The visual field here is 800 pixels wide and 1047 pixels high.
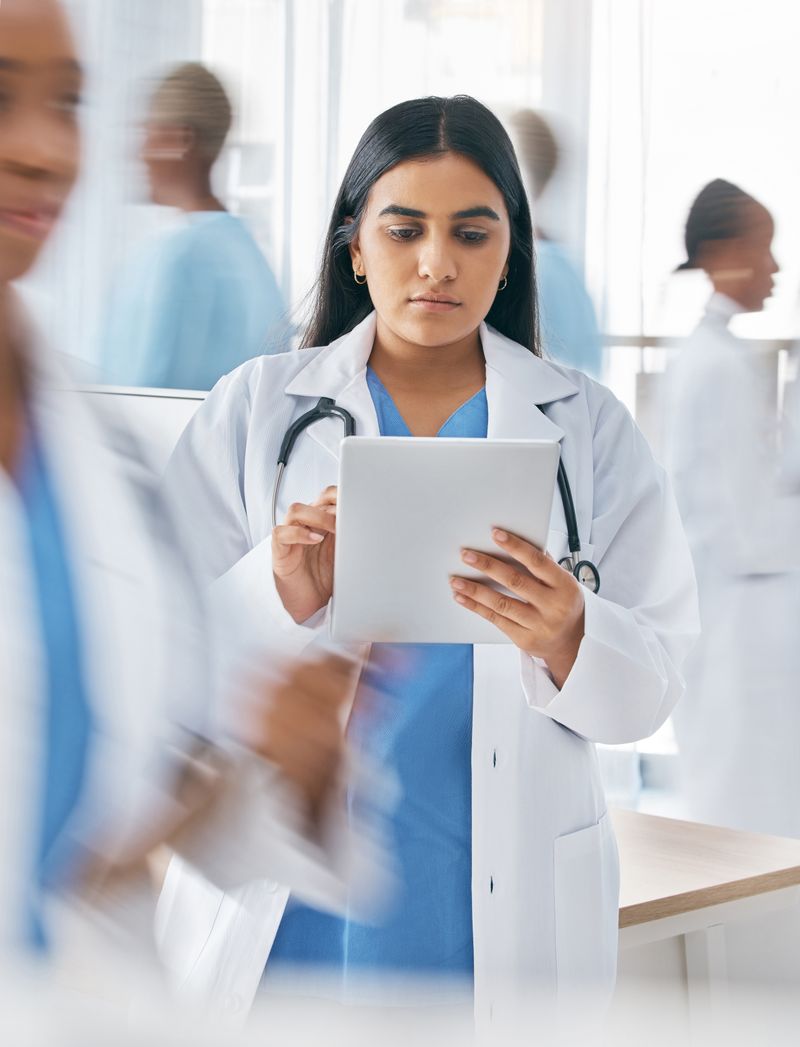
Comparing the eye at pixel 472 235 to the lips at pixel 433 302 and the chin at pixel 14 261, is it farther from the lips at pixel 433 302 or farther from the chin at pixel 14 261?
the chin at pixel 14 261

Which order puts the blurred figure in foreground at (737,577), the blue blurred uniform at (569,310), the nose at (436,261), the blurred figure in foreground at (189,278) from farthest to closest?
the blue blurred uniform at (569,310) < the blurred figure in foreground at (737,577) < the nose at (436,261) < the blurred figure in foreground at (189,278)

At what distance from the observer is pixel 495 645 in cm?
134

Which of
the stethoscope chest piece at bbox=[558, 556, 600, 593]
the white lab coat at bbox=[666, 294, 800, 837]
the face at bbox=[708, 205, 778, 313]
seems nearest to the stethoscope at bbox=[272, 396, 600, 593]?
the stethoscope chest piece at bbox=[558, 556, 600, 593]

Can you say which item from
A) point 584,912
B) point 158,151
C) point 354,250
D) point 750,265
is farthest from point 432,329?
point 750,265

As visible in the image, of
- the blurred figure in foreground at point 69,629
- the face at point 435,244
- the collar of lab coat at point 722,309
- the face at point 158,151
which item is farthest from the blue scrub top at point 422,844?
the collar of lab coat at point 722,309

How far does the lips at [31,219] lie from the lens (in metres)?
0.42

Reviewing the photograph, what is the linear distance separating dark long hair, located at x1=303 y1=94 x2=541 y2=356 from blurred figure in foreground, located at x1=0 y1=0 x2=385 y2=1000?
3.46 feet

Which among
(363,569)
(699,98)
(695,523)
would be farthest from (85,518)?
(699,98)

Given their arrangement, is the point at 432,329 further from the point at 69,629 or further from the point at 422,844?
the point at 69,629

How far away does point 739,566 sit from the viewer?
2455 millimetres

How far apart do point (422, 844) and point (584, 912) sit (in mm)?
192

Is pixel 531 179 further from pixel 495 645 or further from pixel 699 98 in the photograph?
pixel 495 645

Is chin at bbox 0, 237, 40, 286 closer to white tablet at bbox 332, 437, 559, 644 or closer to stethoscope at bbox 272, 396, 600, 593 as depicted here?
white tablet at bbox 332, 437, 559, 644

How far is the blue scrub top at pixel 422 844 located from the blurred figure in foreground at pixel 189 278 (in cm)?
40
